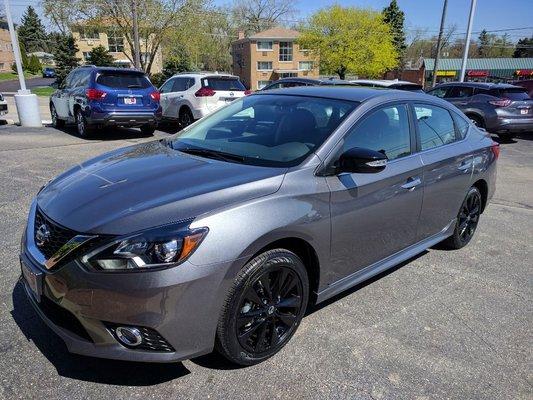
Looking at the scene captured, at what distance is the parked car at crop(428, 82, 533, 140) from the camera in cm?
1279

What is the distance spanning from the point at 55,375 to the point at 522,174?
30.7ft

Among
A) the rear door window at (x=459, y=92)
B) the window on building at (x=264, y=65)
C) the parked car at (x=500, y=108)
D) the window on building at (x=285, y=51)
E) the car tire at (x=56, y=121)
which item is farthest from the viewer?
the window on building at (x=264, y=65)

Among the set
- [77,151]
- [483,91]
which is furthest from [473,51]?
[77,151]

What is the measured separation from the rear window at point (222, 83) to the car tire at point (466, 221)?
885 centimetres

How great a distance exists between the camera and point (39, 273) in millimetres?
2391

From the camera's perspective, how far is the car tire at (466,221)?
4.55 m

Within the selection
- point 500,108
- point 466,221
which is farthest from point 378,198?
point 500,108

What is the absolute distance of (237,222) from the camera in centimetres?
237

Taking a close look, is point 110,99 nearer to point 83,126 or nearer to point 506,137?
point 83,126

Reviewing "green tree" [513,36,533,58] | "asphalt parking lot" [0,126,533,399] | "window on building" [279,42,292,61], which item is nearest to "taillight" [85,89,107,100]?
"asphalt parking lot" [0,126,533,399]

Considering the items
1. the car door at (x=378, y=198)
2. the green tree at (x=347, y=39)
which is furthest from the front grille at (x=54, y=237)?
the green tree at (x=347, y=39)

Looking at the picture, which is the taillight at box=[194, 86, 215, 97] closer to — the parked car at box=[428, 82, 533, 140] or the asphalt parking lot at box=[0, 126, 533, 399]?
the parked car at box=[428, 82, 533, 140]

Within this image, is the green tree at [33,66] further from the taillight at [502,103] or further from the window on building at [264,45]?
the taillight at [502,103]

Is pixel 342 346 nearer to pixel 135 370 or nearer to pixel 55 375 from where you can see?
pixel 135 370
